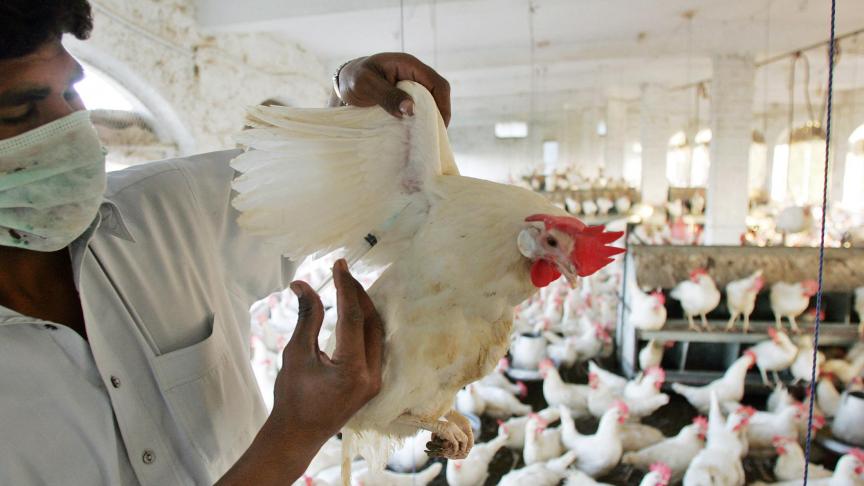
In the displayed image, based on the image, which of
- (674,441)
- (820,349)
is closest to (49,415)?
(674,441)

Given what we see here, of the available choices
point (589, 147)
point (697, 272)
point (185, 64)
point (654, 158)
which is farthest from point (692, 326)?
point (589, 147)

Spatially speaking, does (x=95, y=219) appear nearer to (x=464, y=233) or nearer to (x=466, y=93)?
(x=464, y=233)

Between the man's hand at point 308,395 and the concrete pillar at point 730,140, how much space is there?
6.49 metres

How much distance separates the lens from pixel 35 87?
679mm

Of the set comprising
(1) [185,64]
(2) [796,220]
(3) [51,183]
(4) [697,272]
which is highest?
(1) [185,64]

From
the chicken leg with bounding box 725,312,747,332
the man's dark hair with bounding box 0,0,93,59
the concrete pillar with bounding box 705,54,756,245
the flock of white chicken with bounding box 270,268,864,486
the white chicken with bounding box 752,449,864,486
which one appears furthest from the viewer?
the concrete pillar with bounding box 705,54,756,245

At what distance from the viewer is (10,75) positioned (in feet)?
2.12

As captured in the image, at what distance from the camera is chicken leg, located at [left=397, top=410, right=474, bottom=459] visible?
0.94 m

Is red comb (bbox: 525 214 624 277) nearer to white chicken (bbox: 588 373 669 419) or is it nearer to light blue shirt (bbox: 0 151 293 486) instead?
light blue shirt (bbox: 0 151 293 486)

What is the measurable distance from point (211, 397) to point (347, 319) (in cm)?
31

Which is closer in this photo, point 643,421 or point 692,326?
point 643,421

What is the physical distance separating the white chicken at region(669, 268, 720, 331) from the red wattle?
11.0 ft

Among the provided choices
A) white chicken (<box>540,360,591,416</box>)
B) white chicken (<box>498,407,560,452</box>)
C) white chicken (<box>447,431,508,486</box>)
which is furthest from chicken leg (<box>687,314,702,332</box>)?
white chicken (<box>447,431,508,486</box>)

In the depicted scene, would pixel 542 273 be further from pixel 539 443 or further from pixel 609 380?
pixel 609 380
